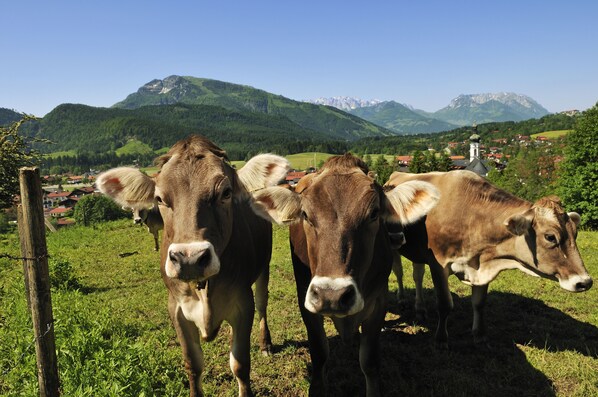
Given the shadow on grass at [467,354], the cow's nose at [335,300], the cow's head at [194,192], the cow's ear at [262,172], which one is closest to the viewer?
the cow's nose at [335,300]

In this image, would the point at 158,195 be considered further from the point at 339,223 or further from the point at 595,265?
the point at 595,265

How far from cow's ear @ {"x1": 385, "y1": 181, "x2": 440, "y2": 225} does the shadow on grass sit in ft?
5.08

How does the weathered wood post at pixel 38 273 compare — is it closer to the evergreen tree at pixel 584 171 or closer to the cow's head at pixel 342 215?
the cow's head at pixel 342 215

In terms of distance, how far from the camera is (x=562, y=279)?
5.15 meters

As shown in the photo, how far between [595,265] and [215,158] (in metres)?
12.1

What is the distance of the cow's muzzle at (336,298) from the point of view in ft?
9.65

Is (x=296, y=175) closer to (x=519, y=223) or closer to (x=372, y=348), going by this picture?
(x=519, y=223)

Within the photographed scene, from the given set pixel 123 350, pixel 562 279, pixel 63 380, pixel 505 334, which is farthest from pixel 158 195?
pixel 505 334

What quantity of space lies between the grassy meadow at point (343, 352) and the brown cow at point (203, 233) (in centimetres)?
85

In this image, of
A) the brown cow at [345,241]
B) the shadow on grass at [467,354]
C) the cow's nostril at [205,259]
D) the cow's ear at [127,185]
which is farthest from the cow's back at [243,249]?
the shadow on grass at [467,354]

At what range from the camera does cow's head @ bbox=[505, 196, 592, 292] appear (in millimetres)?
5055

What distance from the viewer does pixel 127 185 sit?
3.79 m

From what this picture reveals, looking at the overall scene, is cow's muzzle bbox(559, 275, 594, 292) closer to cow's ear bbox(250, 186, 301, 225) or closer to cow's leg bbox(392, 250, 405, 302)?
cow's leg bbox(392, 250, 405, 302)

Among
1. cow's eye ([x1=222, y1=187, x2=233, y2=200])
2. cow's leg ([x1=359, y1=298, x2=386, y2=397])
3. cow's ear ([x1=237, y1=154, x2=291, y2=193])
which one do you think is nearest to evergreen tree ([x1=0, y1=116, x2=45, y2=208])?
cow's ear ([x1=237, y1=154, x2=291, y2=193])
